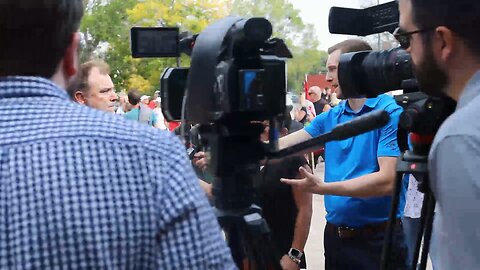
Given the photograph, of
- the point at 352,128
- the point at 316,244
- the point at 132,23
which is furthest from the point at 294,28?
the point at 352,128

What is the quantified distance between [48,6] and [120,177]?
1.07 feet

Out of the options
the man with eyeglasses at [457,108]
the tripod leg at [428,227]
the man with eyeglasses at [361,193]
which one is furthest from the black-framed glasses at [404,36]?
the man with eyeglasses at [361,193]

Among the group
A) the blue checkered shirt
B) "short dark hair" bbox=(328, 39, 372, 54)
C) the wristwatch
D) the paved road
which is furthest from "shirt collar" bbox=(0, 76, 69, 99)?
the paved road

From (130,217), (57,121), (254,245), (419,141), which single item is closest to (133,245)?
(130,217)

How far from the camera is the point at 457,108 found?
163 cm

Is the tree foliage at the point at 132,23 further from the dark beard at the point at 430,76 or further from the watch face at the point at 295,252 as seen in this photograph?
the dark beard at the point at 430,76

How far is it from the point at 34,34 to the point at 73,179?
0.27m

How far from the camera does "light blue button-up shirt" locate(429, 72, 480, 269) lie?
56.0 inches

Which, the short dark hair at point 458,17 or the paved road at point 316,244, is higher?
the short dark hair at point 458,17

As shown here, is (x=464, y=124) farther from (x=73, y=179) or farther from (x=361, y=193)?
(x=361, y=193)

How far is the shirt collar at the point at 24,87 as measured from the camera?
1.17 meters

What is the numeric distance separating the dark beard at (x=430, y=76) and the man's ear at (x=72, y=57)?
37.6 inches

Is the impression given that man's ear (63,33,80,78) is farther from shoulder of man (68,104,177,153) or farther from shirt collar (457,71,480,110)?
shirt collar (457,71,480,110)

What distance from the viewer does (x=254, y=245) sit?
189 cm
